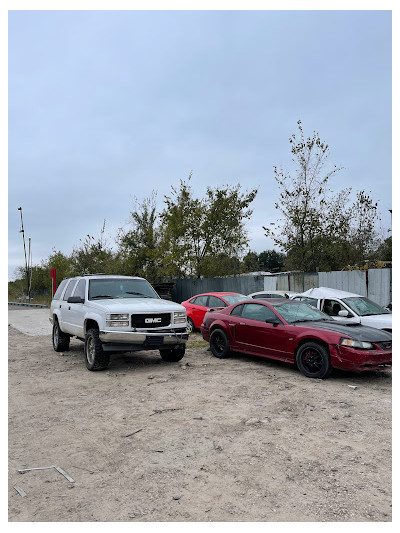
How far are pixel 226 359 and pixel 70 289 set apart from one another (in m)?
4.21

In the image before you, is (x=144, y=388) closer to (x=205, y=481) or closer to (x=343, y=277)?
(x=205, y=481)

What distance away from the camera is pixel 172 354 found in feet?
31.8

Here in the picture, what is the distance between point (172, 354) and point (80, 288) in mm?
2644

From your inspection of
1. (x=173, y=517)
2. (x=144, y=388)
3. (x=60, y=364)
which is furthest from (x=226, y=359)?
(x=173, y=517)

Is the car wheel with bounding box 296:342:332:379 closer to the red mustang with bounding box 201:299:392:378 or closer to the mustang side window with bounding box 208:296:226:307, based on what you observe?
the red mustang with bounding box 201:299:392:378

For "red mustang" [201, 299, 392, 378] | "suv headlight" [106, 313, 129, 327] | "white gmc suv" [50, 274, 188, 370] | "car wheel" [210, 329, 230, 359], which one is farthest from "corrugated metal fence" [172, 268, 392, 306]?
"suv headlight" [106, 313, 129, 327]

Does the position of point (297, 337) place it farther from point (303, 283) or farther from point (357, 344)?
point (303, 283)

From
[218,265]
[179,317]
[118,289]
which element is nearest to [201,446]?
[179,317]

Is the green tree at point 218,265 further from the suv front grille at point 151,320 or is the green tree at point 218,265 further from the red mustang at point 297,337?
the suv front grille at point 151,320

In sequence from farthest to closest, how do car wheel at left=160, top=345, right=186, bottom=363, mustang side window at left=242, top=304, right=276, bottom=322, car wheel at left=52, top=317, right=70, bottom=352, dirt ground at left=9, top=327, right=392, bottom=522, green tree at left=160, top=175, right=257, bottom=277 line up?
green tree at left=160, top=175, right=257, bottom=277 → car wheel at left=52, top=317, right=70, bottom=352 → car wheel at left=160, top=345, right=186, bottom=363 → mustang side window at left=242, top=304, right=276, bottom=322 → dirt ground at left=9, top=327, right=392, bottom=522

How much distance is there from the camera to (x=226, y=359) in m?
9.92

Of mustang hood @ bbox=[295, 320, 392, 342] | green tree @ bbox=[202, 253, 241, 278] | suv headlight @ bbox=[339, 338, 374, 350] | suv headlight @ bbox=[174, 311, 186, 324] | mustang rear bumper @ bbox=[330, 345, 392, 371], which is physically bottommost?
mustang rear bumper @ bbox=[330, 345, 392, 371]

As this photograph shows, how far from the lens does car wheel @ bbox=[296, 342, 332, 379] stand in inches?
301

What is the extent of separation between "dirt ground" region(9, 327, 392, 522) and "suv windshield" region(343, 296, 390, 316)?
2412 millimetres
